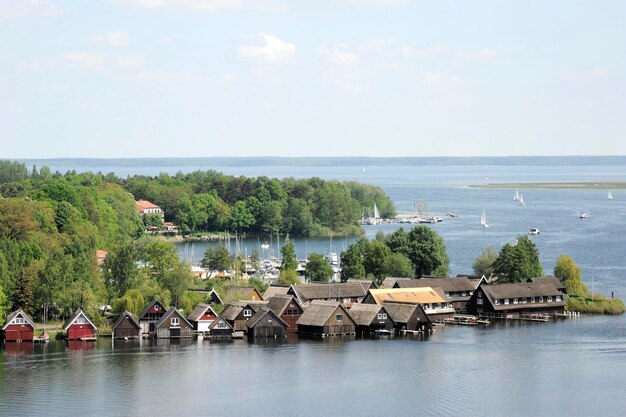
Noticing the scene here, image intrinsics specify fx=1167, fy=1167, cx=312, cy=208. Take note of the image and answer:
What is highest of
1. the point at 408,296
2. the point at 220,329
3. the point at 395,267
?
the point at 395,267

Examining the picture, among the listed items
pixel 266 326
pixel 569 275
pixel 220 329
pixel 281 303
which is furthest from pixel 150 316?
pixel 569 275

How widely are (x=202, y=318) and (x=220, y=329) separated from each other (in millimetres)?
747

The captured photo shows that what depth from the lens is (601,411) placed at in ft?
84.8

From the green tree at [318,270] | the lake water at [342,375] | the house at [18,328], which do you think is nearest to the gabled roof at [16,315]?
the house at [18,328]

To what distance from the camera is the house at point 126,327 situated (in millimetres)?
36125

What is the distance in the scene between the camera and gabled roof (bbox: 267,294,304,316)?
37812 mm

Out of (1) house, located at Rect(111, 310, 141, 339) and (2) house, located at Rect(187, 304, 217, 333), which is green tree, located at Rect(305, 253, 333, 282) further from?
(1) house, located at Rect(111, 310, 141, 339)

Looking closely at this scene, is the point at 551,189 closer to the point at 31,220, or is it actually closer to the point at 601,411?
the point at 31,220

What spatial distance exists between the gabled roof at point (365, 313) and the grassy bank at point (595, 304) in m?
8.79

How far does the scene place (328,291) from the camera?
41.2 m

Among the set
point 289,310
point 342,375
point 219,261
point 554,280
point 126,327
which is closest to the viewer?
point 342,375

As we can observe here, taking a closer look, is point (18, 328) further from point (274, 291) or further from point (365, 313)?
point (365, 313)

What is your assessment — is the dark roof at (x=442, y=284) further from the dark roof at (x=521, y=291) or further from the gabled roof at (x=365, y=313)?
the gabled roof at (x=365, y=313)

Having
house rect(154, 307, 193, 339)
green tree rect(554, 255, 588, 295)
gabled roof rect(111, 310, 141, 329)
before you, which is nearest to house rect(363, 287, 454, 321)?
green tree rect(554, 255, 588, 295)
